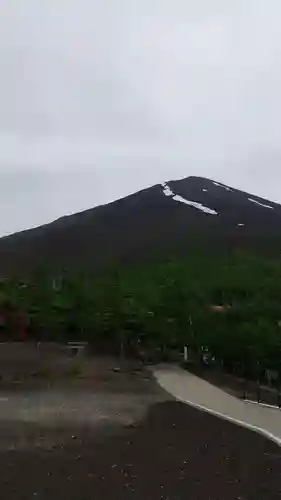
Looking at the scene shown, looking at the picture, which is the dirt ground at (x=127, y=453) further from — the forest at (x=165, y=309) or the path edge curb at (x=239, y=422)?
the forest at (x=165, y=309)

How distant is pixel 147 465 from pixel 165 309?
17.6 m

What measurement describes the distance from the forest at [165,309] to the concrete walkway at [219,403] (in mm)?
1586

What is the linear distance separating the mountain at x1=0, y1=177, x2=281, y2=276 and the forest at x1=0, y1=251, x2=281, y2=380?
Result: 11754 millimetres

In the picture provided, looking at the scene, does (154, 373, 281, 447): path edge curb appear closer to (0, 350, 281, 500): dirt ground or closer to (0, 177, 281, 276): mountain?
(0, 350, 281, 500): dirt ground

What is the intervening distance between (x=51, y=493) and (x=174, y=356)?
20198mm

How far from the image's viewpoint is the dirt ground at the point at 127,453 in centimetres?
798

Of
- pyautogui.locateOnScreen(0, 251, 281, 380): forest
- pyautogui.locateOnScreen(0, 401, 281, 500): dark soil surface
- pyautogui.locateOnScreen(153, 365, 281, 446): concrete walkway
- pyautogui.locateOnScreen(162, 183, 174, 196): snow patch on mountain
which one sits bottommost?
pyautogui.locateOnScreen(153, 365, 281, 446): concrete walkway

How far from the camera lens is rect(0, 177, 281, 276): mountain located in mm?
50688

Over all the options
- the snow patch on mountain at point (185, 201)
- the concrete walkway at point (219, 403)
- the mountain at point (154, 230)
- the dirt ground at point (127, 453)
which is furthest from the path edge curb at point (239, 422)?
the snow patch on mountain at point (185, 201)

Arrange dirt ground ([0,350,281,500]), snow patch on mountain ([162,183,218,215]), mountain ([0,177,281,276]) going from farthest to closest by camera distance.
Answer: snow patch on mountain ([162,183,218,215]) → mountain ([0,177,281,276]) → dirt ground ([0,350,281,500])

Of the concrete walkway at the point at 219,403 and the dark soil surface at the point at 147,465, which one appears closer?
the dark soil surface at the point at 147,465

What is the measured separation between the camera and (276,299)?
21.5 m

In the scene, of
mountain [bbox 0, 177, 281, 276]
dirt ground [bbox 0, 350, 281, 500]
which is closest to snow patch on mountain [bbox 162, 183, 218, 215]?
mountain [bbox 0, 177, 281, 276]

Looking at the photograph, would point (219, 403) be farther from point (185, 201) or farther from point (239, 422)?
point (185, 201)
